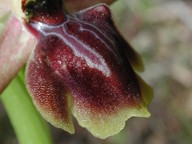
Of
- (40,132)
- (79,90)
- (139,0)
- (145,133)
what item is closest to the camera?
(79,90)

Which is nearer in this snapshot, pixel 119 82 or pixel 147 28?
pixel 119 82

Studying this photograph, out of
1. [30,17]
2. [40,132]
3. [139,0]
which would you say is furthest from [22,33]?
[139,0]

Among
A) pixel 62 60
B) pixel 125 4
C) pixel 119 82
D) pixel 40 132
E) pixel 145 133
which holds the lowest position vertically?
pixel 145 133

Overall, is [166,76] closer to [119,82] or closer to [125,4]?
[125,4]

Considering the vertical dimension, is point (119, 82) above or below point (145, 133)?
above

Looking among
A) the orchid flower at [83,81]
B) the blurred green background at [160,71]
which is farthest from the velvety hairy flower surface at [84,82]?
the blurred green background at [160,71]

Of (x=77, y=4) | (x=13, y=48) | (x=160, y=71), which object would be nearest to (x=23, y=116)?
(x=13, y=48)

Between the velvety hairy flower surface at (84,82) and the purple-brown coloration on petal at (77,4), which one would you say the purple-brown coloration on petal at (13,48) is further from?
the purple-brown coloration on petal at (77,4)

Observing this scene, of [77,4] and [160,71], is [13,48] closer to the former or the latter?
[77,4]
